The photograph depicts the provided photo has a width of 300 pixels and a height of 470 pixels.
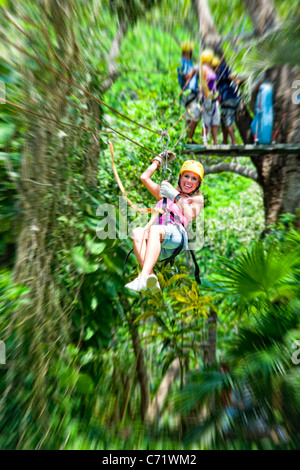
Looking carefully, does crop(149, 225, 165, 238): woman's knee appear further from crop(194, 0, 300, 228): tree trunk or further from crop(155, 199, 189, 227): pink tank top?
crop(194, 0, 300, 228): tree trunk

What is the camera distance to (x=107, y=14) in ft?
13.4

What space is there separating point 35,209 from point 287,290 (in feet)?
6.29

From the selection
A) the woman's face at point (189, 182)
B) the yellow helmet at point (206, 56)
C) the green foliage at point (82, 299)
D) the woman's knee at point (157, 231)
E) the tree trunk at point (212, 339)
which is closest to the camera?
the green foliage at point (82, 299)

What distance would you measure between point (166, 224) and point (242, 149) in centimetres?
250

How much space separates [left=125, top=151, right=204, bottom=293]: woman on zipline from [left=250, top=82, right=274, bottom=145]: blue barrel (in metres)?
2.32

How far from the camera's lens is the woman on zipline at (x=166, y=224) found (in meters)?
2.44

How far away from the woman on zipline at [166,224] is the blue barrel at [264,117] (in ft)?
7.61

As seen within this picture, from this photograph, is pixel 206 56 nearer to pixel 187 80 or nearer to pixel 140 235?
pixel 187 80

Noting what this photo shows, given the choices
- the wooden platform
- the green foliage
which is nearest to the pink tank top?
the green foliage

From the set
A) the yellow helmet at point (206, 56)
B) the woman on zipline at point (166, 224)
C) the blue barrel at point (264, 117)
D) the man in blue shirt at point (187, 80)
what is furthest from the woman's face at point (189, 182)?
the yellow helmet at point (206, 56)

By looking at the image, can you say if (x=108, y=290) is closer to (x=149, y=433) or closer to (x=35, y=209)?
(x=35, y=209)

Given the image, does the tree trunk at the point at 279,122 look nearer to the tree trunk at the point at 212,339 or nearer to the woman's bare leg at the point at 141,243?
the tree trunk at the point at 212,339

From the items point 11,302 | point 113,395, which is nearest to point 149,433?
point 113,395

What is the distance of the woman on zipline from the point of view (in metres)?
2.44
